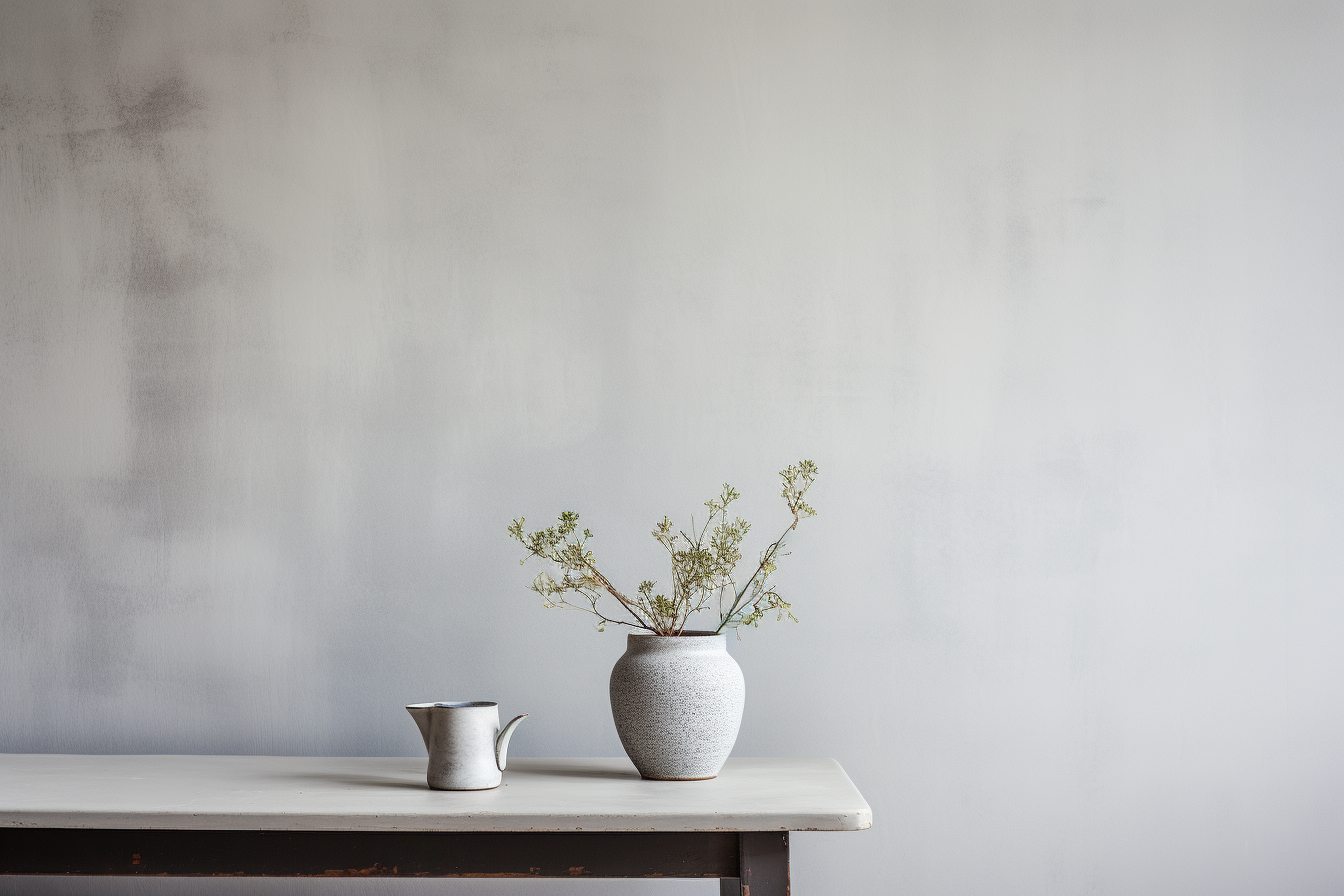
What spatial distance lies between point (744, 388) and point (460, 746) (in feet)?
2.48

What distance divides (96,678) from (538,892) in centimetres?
84

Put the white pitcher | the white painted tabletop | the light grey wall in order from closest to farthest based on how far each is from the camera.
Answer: the white painted tabletop, the white pitcher, the light grey wall

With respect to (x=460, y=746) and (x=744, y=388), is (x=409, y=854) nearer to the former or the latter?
(x=460, y=746)

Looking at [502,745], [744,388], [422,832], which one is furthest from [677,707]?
[744,388]

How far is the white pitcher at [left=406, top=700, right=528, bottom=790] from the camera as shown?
124 cm

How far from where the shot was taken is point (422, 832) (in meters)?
1.16

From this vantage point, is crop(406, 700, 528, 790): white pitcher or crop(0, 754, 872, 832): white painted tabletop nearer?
crop(0, 754, 872, 832): white painted tabletop

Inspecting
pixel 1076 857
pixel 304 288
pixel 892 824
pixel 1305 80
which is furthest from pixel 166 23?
pixel 1076 857

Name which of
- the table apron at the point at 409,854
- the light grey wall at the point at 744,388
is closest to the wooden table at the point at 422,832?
the table apron at the point at 409,854

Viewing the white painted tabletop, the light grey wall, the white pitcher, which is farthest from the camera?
the light grey wall

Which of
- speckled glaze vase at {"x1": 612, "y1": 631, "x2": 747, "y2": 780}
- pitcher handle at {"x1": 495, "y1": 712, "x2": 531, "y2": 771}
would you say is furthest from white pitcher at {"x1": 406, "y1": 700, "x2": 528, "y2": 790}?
speckled glaze vase at {"x1": 612, "y1": 631, "x2": 747, "y2": 780}

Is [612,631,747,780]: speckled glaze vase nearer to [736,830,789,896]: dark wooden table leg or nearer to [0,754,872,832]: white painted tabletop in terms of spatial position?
[0,754,872,832]: white painted tabletop

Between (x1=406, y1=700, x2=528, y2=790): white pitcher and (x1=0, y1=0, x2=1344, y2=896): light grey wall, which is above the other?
(x1=0, y1=0, x2=1344, y2=896): light grey wall

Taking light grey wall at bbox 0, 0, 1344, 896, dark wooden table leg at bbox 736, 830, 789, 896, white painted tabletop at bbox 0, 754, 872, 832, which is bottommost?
dark wooden table leg at bbox 736, 830, 789, 896
